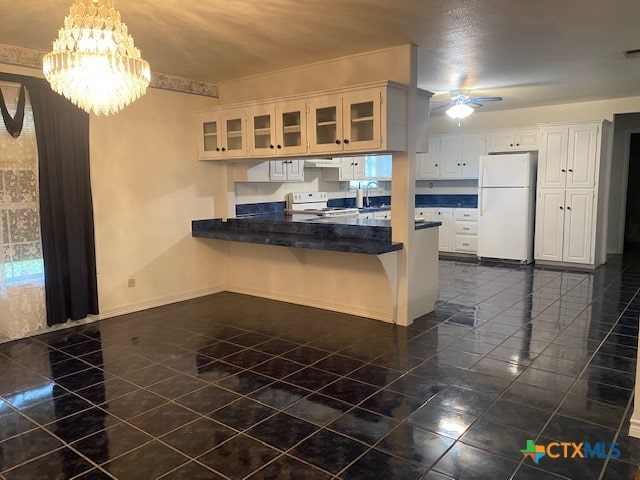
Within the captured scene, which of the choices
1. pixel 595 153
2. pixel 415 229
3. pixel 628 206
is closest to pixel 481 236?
pixel 595 153

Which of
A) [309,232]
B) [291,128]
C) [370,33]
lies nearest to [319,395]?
[309,232]

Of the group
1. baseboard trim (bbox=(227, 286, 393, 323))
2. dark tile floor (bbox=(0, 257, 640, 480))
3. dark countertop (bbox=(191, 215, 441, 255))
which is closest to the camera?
dark tile floor (bbox=(0, 257, 640, 480))

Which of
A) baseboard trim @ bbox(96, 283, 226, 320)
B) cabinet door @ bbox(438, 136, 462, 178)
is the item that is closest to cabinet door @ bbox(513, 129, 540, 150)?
cabinet door @ bbox(438, 136, 462, 178)

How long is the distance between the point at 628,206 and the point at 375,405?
9.47 m

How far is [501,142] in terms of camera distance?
765cm

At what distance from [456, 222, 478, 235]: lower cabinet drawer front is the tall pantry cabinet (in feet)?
3.18

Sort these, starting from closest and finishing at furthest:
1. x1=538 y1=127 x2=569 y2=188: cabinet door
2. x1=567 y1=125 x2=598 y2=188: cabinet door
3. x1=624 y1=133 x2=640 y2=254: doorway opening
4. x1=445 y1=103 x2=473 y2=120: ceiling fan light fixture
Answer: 1. x1=445 y1=103 x2=473 y2=120: ceiling fan light fixture
2. x1=567 y1=125 x2=598 y2=188: cabinet door
3. x1=538 y1=127 x2=569 y2=188: cabinet door
4. x1=624 y1=133 x2=640 y2=254: doorway opening

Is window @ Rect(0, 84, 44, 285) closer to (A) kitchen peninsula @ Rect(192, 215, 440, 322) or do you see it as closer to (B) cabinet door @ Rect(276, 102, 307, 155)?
(A) kitchen peninsula @ Rect(192, 215, 440, 322)

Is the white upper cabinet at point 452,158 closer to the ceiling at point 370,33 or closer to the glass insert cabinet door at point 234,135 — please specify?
the ceiling at point 370,33

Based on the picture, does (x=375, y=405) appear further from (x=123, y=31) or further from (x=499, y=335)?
(x=123, y=31)

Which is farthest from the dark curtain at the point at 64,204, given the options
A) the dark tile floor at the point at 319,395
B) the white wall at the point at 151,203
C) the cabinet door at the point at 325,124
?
the cabinet door at the point at 325,124

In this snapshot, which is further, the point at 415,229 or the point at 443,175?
the point at 443,175

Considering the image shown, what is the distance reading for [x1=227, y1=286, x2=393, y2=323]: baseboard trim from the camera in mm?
4480

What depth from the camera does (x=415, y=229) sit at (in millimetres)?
4367
